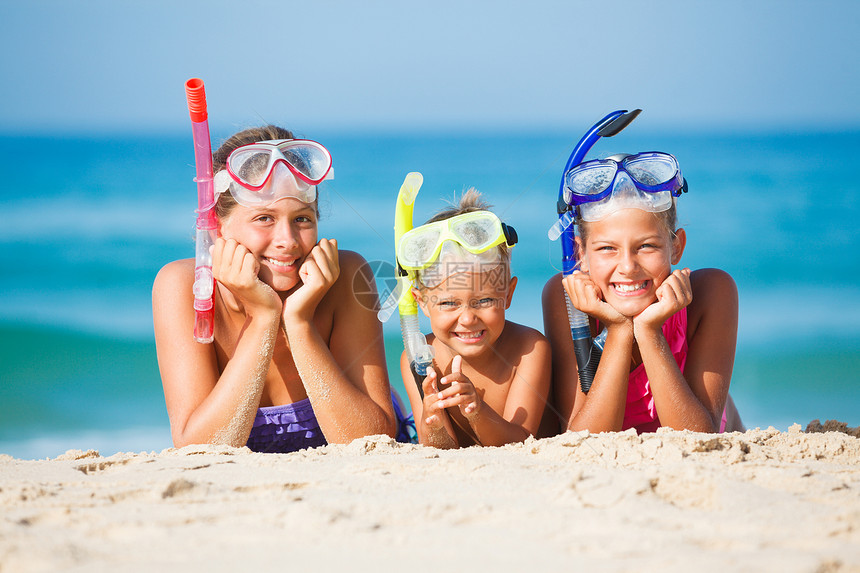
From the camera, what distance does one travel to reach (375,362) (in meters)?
3.46

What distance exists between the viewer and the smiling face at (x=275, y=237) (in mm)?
3350

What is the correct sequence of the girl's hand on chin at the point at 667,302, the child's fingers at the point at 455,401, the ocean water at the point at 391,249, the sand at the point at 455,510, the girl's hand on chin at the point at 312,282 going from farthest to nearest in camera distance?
the ocean water at the point at 391,249 < the girl's hand on chin at the point at 312,282 < the girl's hand on chin at the point at 667,302 < the child's fingers at the point at 455,401 < the sand at the point at 455,510

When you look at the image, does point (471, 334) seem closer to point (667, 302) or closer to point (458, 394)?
point (458, 394)

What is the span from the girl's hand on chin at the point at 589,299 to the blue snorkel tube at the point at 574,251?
0.33ft

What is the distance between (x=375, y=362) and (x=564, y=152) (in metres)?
15.3

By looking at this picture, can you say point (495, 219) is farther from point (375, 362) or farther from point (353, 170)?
point (353, 170)

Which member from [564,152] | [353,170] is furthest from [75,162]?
[564,152]

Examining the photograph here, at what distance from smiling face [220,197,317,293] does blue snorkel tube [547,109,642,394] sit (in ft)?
3.78

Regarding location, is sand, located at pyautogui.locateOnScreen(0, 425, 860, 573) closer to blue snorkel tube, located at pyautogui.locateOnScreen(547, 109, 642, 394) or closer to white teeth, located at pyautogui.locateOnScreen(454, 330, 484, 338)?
blue snorkel tube, located at pyautogui.locateOnScreen(547, 109, 642, 394)

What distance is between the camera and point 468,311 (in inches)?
132

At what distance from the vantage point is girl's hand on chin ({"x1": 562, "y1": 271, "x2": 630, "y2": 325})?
3.24 m

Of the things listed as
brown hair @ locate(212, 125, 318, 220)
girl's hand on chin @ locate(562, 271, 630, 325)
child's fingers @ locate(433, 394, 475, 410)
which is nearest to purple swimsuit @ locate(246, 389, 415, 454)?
child's fingers @ locate(433, 394, 475, 410)

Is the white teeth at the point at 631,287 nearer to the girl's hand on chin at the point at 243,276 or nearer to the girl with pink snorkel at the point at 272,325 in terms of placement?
the girl with pink snorkel at the point at 272,325

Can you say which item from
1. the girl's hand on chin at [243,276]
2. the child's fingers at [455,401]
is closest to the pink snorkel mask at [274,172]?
the girl's hand on chin at [243,276]
